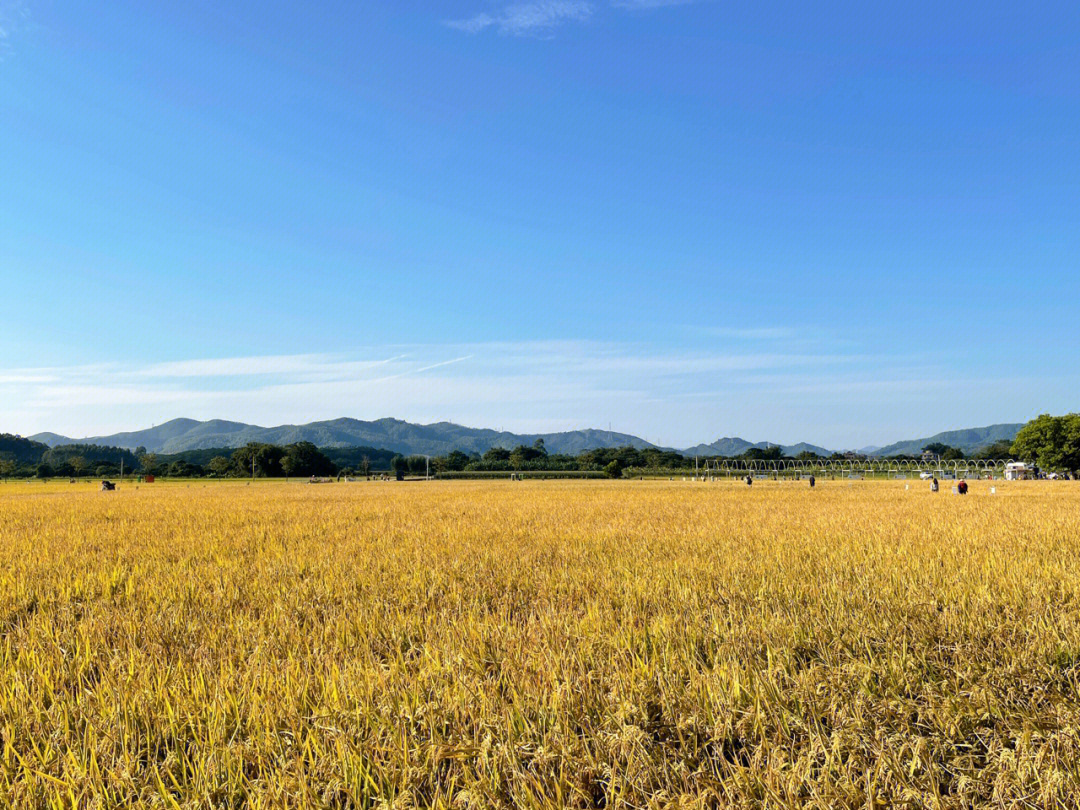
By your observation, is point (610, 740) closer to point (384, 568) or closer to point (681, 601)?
point (681, 601)

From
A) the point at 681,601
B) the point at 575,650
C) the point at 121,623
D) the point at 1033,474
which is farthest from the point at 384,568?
the point at 1033,474

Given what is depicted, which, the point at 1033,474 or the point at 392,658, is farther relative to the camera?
the point at 1033,474

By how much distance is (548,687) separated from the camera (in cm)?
383

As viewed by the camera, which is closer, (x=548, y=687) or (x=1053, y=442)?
(x=548, y=687)

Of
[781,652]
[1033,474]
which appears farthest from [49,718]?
[1033,474]

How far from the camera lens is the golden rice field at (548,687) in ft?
9.19

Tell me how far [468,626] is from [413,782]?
2.54 meters

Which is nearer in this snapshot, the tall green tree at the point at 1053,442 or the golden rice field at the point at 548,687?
the golden rice field at the point at 548,687

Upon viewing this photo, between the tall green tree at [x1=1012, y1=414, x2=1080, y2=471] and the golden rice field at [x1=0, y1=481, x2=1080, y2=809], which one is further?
the tall green tree at [x1=1012, y1=414, x2=1080, y2=471]

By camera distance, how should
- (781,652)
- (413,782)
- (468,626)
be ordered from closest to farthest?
(413,782)
(781,652)
(468,626)

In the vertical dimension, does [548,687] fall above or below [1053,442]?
below

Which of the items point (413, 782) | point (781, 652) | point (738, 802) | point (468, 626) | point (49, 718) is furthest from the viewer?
point (468, 626)

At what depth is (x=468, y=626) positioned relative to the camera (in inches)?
212

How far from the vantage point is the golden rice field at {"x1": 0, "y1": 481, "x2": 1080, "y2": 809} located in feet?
9.19
